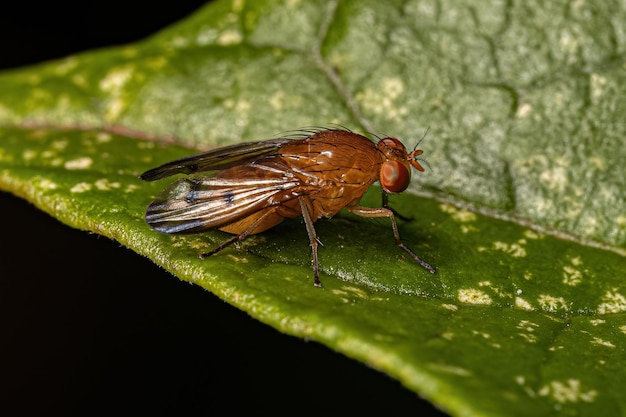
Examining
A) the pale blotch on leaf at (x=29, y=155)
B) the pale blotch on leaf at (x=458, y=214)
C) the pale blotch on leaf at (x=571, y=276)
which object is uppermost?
the pale blotch on leaf at (x=29, y=155)

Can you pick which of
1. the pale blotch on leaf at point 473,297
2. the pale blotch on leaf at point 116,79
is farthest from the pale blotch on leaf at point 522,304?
the pale blotch on leaf at point 116,79

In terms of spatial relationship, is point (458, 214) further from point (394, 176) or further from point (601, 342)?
point (601, 342)

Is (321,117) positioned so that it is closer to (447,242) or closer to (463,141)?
(463,141)

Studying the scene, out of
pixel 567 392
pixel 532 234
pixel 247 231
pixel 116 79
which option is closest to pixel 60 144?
pixel 116 79

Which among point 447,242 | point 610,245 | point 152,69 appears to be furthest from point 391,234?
point 152,69

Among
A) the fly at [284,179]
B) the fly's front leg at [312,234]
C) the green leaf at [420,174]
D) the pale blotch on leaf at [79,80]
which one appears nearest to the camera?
the green leaf at [420,174]

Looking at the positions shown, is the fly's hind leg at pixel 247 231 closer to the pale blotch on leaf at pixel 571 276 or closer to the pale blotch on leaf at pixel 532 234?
the pale blotch on leaf at pixel 532 234
